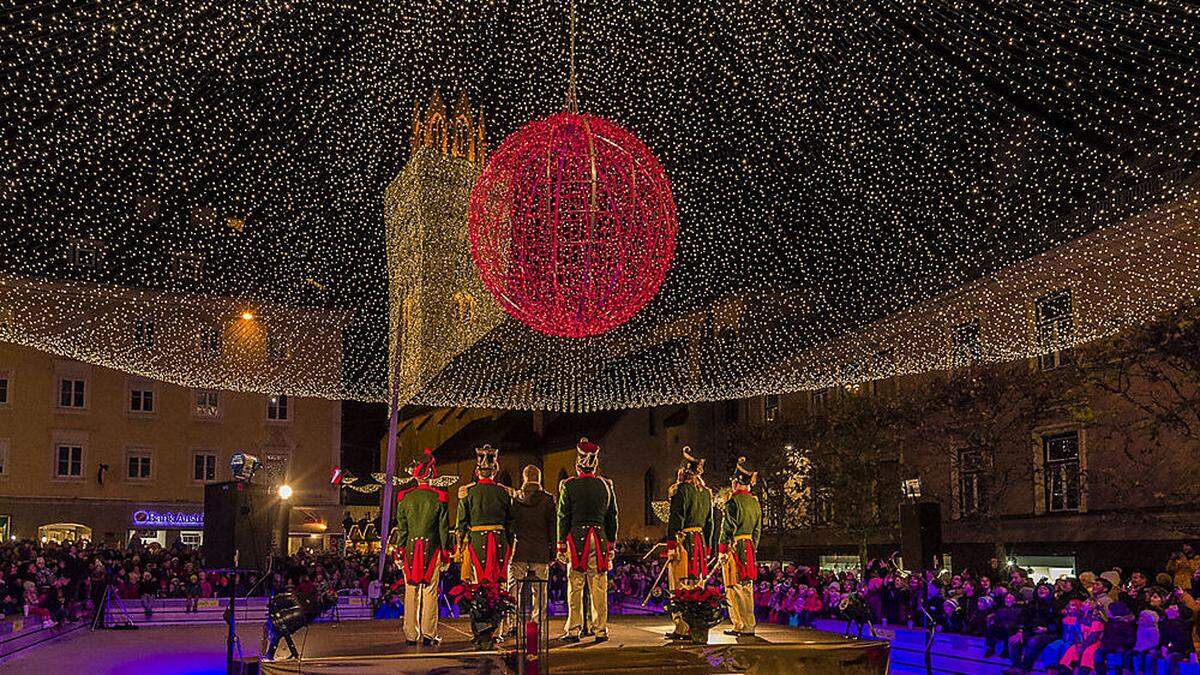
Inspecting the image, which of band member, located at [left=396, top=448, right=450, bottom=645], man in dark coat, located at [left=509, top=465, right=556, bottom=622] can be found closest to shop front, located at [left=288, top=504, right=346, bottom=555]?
man in dark coat, located at [left=509, top=465, right=556, bottom=622]

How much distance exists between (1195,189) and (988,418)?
8.45 meters

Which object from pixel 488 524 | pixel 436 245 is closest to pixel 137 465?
pixel 436 245

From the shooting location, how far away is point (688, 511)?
44.3 feet

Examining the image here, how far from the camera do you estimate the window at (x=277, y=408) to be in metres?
43.3

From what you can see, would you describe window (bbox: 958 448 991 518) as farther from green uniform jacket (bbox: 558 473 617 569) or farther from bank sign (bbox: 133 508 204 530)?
bank sign (bbox: 133 508 204 530)

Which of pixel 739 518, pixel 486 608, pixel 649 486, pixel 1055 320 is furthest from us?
pixel 649 486

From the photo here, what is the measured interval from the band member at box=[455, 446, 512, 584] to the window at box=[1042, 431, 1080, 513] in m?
18.2

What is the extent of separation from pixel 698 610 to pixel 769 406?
29.0 m

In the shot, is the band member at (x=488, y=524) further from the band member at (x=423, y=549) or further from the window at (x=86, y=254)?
the window at (x=86, y=254)

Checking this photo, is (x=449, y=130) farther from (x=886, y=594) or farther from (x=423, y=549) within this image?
(x=423, y=549)

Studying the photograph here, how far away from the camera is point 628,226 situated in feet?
41.1

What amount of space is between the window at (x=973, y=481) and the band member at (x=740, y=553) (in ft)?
50.2

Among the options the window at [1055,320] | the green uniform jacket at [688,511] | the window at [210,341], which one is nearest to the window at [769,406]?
the window at [1055,320]

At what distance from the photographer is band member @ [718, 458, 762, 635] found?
1390cm
